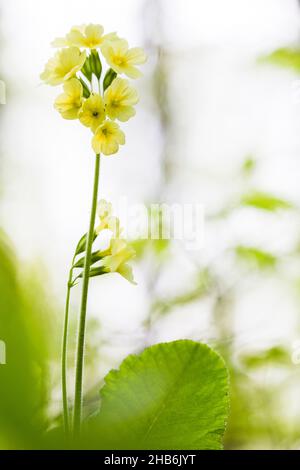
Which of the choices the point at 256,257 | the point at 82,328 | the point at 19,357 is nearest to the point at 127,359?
the point at 82,328

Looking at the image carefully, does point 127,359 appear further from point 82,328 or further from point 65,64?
point 65,64

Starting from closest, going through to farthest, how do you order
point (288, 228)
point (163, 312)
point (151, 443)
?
point (151, 443) → point (163, 312) → point (288, 228)

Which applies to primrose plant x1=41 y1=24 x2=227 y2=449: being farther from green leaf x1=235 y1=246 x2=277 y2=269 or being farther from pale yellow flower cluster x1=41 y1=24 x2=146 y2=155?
green leaf x1=235 y1=246 x2=277 y2=269

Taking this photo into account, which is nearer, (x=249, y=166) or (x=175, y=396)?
(x=175, y=396)

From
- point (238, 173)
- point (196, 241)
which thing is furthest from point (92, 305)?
point (238, 173)

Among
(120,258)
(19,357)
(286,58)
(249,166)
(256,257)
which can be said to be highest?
(286,58)

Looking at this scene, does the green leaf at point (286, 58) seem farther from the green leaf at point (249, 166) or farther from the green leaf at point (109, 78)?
the green leaf at point (109, 78)
